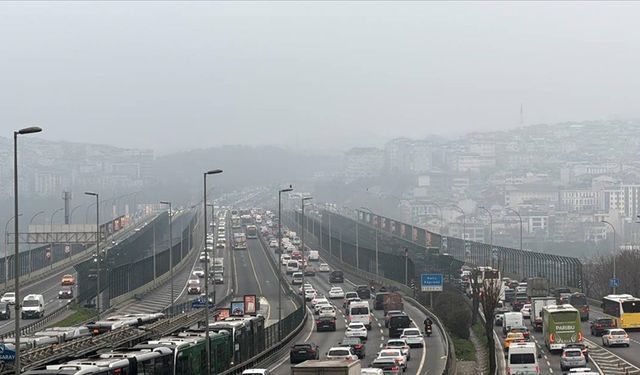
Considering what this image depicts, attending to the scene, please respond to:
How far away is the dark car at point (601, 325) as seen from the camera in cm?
6132

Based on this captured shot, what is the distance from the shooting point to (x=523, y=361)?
137 ft

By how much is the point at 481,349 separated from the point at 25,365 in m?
32.9

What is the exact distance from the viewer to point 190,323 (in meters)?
52.2

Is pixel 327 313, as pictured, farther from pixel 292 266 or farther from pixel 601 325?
pixel 292 266

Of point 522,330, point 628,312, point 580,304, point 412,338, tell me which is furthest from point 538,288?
point 412,338

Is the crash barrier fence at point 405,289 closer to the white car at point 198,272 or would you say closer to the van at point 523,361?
the van at point 523,361

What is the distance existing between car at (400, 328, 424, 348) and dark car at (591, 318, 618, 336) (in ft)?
33.4

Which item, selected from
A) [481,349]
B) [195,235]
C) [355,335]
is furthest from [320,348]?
[195,235]

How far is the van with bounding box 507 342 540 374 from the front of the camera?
41406mm

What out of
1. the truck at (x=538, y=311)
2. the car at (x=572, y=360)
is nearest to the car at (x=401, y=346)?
the car at (x=572, y=360)

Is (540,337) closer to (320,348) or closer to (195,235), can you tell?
(320,348)

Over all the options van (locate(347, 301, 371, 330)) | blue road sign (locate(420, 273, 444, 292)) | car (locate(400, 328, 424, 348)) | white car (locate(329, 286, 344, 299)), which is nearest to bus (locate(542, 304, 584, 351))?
car (locate(400, 328, 424, 348))

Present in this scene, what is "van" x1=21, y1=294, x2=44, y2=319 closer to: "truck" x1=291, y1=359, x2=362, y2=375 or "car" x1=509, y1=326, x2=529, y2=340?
"car" x1=509, y1=326, x2=529, y2=340

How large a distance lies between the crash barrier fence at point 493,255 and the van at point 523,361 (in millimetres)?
52636
